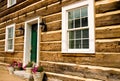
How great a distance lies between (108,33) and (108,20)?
1.13 ft

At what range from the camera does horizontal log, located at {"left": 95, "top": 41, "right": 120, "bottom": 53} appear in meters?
4.98

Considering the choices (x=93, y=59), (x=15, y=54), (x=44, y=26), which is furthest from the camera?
(x=15, y=54)

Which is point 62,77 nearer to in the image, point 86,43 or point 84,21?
point 86,43

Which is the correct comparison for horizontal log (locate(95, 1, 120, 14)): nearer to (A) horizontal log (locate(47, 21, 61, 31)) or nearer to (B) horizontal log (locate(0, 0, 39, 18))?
(A) horizontal log (locate(47, 21, 61, 31))

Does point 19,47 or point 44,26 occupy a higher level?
point 44,26

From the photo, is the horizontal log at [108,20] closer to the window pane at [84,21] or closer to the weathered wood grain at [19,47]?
the window pane at [84,21]

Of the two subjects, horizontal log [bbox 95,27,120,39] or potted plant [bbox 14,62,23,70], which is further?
potted plant [bbox 14,62,23,70]

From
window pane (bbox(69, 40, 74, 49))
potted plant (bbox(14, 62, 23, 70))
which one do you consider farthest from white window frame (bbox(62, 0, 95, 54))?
potted plant (bbox(14, 62, 23, 70))

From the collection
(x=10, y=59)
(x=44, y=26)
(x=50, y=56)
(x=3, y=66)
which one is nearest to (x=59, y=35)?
(x=50, y=56)

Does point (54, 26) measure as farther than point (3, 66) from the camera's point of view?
No

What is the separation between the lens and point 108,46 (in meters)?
5.20

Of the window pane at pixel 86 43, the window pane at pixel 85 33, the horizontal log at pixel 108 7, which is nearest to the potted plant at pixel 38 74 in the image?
the window pane at pixel 86 43

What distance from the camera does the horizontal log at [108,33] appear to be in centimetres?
502

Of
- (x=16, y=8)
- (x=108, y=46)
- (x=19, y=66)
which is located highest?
(x=16, y=8)
